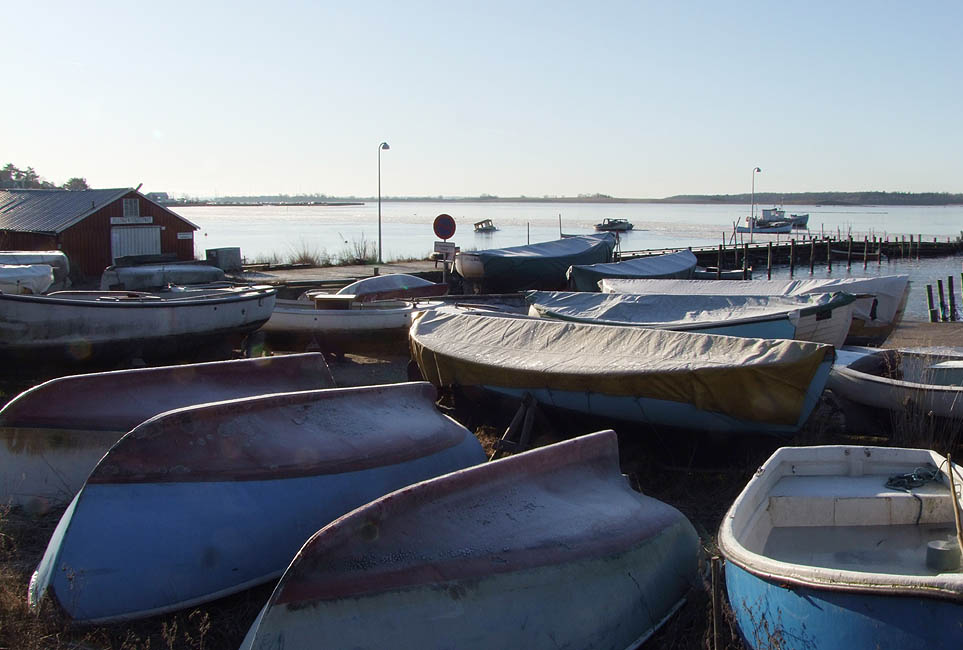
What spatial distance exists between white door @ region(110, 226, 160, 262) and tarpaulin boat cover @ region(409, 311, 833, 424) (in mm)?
19871

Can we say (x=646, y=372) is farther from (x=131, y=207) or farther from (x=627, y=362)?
(x=131, y=207)

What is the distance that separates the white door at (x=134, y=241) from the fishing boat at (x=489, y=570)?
24.3 metres

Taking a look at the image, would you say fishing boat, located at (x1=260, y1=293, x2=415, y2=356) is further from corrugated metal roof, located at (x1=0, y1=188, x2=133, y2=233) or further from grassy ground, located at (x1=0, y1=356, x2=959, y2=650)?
corrugated metal roof, located at (x1=0, y1=188, x2=133, y2=233)

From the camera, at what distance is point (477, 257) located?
2428 cm

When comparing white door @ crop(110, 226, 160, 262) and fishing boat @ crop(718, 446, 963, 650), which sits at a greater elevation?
white door @ crop(110, 226, 160, 262)

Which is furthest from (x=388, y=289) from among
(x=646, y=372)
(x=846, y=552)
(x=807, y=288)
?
(x=846, y=552)

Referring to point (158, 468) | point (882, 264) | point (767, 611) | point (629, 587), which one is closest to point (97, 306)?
point (158, 468)

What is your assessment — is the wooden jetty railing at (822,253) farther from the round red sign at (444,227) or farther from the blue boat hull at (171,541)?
the blue boat hull at (171,541)

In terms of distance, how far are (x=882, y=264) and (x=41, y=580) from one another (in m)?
53.3

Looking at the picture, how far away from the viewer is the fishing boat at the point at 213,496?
4.81 meters

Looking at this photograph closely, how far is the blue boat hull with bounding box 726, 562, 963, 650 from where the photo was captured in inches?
143

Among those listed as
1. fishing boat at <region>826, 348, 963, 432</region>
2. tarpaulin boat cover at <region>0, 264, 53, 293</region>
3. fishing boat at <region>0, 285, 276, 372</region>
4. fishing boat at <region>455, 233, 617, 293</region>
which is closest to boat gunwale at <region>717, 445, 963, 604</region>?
fishing boat at <region>826, 348, 963, 432</region>

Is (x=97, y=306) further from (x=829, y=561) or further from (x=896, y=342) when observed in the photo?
(x=896, y=342)

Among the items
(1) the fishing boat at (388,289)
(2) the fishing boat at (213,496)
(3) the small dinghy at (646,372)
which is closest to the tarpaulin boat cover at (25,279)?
(1) the fishing boat at (388,289)
